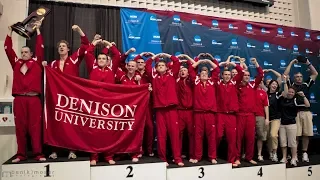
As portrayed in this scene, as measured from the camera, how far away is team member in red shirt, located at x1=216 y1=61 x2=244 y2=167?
14.1ft

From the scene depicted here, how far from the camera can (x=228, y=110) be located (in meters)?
4.36

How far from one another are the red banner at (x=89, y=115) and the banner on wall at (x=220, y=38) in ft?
4.50

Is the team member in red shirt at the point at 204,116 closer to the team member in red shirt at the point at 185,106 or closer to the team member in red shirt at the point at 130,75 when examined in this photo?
the team member in red shirt at the point at 185,106

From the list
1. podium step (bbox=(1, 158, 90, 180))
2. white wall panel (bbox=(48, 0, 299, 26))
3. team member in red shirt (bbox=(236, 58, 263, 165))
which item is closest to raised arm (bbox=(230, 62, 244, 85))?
team member in red shirt (bbox=(236, 58, 263, 165))

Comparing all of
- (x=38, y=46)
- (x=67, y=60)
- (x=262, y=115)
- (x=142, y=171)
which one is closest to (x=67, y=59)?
(x=67, y=60)

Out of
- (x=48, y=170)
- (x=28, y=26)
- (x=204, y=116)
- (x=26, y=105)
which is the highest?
(x=28, y=26)

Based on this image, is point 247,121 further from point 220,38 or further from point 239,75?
point 220,38

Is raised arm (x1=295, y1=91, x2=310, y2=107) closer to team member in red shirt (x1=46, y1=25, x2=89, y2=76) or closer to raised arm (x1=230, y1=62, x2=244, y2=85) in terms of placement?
raised arm (x1=230, y1=62, x2=244, y2=85)

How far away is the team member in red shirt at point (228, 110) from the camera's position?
4.31m

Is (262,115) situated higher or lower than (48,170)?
higher

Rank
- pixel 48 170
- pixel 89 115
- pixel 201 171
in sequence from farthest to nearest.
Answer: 1. pixel 201 171
2. pixel 89 115
3. pixel 48 170

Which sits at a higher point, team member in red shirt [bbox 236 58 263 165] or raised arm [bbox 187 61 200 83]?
raised arm [bbox 187 61 200 83]

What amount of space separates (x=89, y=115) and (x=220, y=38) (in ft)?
10.8

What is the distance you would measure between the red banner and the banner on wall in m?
1.37
